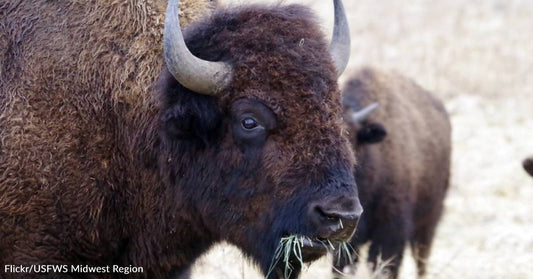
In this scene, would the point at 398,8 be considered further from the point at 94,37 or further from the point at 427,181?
the point at 94,37

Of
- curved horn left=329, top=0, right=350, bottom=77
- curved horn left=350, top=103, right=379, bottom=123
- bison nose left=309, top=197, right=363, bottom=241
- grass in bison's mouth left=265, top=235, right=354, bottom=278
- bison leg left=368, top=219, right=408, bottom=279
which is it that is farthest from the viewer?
bison leg left=368, top=219, right=408, bottom=279

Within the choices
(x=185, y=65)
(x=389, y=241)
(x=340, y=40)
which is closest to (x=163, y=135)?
(x=185, y=65)

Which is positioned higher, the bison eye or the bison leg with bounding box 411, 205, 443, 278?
the bison eye

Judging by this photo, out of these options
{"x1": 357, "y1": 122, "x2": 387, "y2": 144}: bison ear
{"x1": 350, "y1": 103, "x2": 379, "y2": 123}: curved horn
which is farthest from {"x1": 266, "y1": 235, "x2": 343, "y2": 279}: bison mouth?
{"x1": 350, "y1": 103, "x2": 379, "y2": 123}: curved horn

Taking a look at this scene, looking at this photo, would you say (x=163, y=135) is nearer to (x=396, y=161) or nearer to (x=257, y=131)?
(x=257, y=131)

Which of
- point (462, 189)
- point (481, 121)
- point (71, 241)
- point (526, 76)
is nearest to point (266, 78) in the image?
point (71, 241)

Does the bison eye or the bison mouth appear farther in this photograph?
the bison eye

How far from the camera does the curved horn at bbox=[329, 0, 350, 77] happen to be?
5023 millimetres

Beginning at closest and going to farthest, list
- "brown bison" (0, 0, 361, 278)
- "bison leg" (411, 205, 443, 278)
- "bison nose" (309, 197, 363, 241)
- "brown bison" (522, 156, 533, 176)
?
"bison nose" (309, 197, 363, 241), "brown bison" (0, 0, 361, 278), "brown bison" (522, 156, 533, 176), "bison leg" (411, 205, 443, 278)

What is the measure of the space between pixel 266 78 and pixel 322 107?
→ 13.2 inches

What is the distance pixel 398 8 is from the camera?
20969 mm

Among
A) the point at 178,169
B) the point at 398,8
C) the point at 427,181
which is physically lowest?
the point at 398,8

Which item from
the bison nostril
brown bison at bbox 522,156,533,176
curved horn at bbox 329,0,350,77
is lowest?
brown bison at bbox 522,156,533,176

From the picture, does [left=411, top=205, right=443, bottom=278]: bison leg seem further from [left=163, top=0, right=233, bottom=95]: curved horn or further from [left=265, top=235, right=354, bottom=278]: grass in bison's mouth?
[left=163, top=0, right=233, bottom=95]: curved horn
